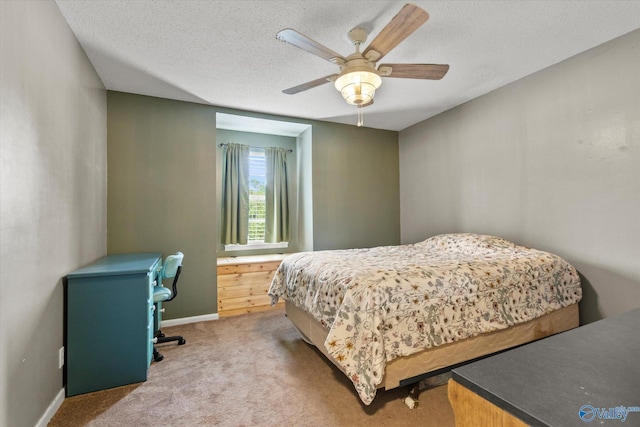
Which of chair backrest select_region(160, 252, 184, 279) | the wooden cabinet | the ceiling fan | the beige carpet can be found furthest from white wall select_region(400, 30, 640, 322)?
chair backrest select_region(160, 252, 184, 279)

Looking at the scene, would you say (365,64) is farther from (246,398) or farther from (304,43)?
(246,398)

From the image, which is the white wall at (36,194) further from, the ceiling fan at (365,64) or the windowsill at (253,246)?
the windowsill at (253,246)

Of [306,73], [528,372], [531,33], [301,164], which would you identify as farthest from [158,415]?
[531,33]

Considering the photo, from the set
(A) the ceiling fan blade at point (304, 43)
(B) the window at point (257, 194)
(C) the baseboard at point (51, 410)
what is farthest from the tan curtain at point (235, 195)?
(A) the ceiling fan blade at point (304, 43)

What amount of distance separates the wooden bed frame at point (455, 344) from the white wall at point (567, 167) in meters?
0.43

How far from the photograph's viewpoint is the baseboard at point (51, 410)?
170 cm

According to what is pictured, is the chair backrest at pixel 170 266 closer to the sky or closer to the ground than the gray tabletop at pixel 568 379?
closer to the ground

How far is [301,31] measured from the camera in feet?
7.33

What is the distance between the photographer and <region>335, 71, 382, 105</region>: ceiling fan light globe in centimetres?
206

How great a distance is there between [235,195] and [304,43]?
9.31ft

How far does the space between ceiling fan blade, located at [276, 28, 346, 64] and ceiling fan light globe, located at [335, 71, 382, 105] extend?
0.42 feet

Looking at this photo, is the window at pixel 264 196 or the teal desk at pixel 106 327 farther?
the window at pixel 264 196

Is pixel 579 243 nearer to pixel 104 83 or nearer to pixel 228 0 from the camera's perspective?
pixel 228 0

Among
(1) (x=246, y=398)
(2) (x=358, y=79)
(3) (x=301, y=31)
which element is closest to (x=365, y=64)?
(2) (x=358, y=79)
